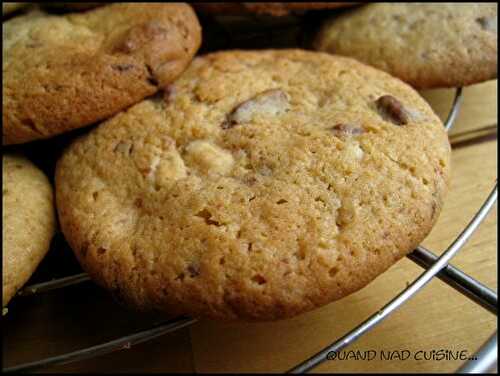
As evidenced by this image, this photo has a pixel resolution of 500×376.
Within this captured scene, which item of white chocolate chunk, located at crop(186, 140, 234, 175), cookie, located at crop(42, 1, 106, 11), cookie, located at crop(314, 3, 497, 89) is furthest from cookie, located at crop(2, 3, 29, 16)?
cookie, located at crop(314, 3, 497, 89)

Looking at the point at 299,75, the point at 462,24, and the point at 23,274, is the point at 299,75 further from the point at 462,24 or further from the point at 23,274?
the point at 23,274

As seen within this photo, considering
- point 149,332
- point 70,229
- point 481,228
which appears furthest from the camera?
point 481,228

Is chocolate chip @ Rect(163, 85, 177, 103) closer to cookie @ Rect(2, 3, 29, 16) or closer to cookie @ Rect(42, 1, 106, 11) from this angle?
cookie @ Rect(42, 1, 106, 11)

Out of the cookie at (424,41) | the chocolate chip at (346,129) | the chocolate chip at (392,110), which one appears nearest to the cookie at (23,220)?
the chocolate chip at (346,129)

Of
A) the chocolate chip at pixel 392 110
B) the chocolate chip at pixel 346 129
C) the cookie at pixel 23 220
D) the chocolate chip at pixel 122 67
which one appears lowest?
the cookie at pixel 23 220

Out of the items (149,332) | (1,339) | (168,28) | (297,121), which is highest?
(168,28)

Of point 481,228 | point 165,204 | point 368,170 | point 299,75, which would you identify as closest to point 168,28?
point 299,75

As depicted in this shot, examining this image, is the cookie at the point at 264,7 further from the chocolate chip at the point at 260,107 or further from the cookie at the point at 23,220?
the cookie at the point at 23,220
